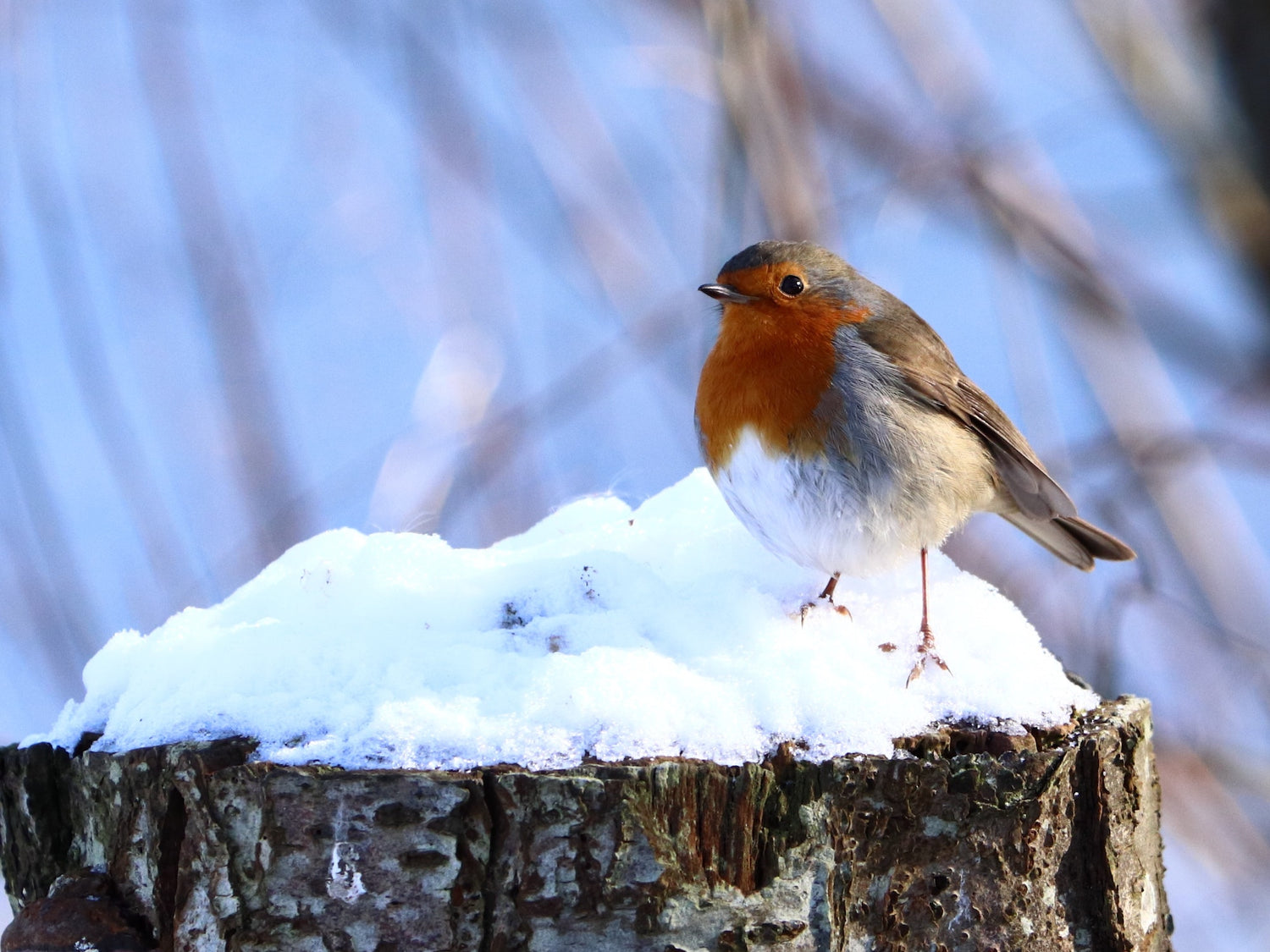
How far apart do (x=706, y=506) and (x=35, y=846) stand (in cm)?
165

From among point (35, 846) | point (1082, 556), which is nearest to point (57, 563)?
point (35, 846)

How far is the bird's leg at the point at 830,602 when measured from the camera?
2188mm

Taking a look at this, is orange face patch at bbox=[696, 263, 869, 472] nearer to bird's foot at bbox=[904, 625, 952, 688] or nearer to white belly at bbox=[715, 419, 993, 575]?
white belly at bbox=[715, 419, 993, 575]

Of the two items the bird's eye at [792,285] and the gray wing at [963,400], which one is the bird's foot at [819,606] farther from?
the bird's eye at [792,285]

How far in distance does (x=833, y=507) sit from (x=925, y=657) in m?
0.52

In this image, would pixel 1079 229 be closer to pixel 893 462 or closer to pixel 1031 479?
pixel 1031 479

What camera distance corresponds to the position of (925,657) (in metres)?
1.98

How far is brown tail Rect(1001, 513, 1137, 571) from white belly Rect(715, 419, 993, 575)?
0.62 metres

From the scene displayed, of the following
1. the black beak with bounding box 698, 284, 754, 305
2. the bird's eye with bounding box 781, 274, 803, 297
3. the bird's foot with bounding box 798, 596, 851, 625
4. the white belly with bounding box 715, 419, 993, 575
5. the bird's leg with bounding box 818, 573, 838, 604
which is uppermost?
the bird's eye with bounding box 781, 274, 803, 297

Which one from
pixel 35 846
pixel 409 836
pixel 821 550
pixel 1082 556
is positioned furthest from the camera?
pixel 1082 556

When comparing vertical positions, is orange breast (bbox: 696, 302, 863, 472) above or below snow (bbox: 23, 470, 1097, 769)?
above

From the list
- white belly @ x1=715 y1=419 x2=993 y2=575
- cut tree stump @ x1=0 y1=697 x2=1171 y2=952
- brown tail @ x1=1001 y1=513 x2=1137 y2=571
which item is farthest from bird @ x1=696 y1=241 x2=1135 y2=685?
cut tree stump @ x1=0 y1=697 x2=1171 y2=952

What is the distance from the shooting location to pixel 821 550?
2.44m

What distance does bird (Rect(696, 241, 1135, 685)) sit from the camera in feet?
7.98
